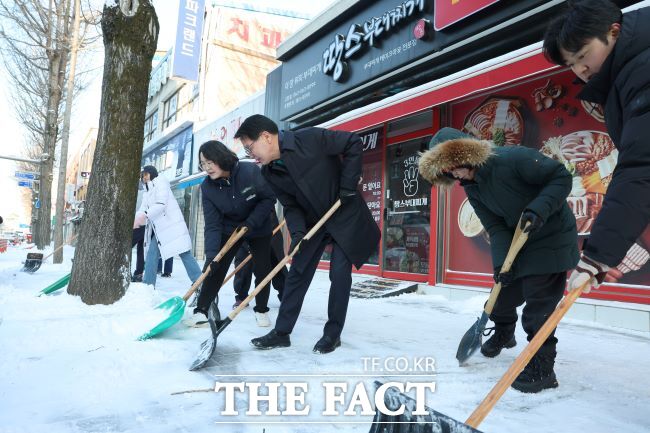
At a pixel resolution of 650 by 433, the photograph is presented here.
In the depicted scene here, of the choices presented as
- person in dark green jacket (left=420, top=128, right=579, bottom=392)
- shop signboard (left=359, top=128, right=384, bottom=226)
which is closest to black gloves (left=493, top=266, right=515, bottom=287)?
person in dark green jacket (left=420, top=128, right=579, bottom=392)

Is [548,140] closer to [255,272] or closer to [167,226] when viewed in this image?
[255,272]

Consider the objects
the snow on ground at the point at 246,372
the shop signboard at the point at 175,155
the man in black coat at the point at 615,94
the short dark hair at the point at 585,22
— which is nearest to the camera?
the man in black coat at the point at 615,94

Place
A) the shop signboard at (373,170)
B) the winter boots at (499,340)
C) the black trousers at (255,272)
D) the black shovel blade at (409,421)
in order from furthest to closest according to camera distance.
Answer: the shop signboard at (373,170) → the black trousers at (255,272) → the winter boots at (499,340) → the black shovel blade at (409,421)

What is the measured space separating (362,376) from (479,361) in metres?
0.86

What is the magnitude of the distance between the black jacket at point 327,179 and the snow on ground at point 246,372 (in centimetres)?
78

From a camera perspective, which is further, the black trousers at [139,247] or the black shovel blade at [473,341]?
the black trousers at [139,247]

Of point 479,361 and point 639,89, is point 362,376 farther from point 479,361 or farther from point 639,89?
point 639,89

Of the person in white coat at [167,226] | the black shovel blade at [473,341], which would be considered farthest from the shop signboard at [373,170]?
the black shovel blade at [473,341]

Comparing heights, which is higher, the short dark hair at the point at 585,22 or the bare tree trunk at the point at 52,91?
the bare tree trunk at the point at 52,91

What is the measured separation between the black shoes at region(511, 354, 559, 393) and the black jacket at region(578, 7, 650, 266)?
0.90 metres

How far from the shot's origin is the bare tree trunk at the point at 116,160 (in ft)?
13.6

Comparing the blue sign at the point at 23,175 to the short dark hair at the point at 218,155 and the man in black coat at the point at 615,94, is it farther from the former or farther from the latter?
the man in black coat at the point at 615,94

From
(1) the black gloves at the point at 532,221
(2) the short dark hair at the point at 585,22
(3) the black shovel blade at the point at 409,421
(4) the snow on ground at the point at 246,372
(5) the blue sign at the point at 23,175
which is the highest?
(5) the blue sign at the point at 23,175

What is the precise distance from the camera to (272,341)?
2.88 m
